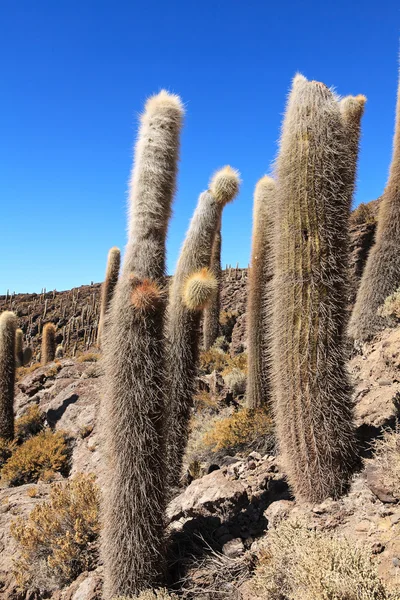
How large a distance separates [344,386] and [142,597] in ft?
8.70

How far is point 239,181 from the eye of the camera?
8.26 meters

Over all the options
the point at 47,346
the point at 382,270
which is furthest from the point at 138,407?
the point at 47,346

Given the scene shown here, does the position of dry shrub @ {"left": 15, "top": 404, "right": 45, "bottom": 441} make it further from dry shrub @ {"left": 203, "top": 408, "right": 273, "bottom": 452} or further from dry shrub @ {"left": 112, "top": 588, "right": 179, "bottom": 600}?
dry shrub @ {"left": 112, "top": 588, "right": 179, "bottom": 600}

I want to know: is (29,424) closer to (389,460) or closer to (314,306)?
(314,306)

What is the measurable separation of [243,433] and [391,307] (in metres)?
3.50

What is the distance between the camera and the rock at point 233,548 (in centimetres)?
447

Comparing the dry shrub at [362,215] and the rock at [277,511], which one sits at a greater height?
the dry shrub at [362,215]

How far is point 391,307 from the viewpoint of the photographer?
829 cm

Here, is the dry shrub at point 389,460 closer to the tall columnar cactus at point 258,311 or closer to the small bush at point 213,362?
the tall columnar cactus at point 258,311

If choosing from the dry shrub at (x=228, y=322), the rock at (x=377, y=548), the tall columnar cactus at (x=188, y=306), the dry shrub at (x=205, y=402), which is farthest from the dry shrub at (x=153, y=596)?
the dry shrub at (x=228, y=322)

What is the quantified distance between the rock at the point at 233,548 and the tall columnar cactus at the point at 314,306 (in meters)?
0.76

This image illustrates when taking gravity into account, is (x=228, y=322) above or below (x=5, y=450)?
above

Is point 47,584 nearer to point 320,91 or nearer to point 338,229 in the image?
point 338,229

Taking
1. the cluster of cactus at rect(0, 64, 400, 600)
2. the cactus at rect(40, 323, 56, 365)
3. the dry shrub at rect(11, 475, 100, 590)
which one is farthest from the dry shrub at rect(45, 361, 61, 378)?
the cluster of cactus at rect(0, 64, 400, 600)
